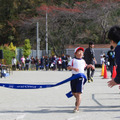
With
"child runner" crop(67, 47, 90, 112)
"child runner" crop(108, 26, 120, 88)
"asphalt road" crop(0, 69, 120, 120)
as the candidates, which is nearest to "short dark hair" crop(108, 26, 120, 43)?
"child runner" crop(108, 26, 120, 88)

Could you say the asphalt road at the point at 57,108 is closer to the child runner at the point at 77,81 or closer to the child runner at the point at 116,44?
the child runner at the point at 77,81

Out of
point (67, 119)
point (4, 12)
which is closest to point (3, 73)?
point (67, 119)

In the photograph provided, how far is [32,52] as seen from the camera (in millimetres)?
45406

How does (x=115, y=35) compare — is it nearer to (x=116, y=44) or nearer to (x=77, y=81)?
(x=116, y=44)

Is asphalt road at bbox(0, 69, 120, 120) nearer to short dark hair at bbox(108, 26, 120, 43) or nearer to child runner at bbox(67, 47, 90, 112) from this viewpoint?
child runner at bbox(67, 47, 90, 112)

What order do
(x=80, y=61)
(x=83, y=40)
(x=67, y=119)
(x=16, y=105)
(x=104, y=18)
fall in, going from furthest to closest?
(x=83, y=40), (x=104, y=18), (x=16, y=105), (x=80, y=61), (x=67, y=119)

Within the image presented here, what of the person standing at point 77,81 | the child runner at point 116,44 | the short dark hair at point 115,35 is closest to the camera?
the child runner at point 116,44

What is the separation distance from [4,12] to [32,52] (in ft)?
32.5

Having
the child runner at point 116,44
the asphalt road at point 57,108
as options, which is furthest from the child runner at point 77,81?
the child runner at point 116,44

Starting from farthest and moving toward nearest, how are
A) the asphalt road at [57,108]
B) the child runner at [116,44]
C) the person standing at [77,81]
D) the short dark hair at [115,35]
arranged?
the person standing at [77,81]
the asphalt road at [57,108]
the short dark hair at [115,35]
the child runner at [116,44]

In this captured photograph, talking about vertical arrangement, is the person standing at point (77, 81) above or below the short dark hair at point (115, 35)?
below

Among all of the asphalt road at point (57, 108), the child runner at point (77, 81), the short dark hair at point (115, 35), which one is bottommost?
the asphalt road at point (57, 108)

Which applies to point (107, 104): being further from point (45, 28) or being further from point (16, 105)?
Answer: point (45, 28)

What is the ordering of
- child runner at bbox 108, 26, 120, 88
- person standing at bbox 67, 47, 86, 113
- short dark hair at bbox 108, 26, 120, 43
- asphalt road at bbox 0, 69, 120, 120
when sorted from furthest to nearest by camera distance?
1. person standing at bbox 67, 47, 86, 113
2. asphalt road at bbox 0, 69, 120, 120
3. short dark hair at bbox 108, 26, 120, 43
4. child runner at bbox 108, 26, 120, 88
